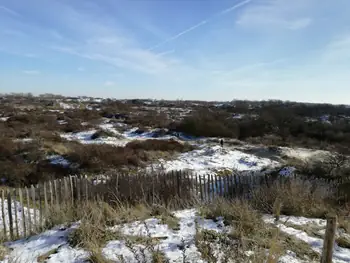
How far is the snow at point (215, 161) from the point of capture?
14.3 metres

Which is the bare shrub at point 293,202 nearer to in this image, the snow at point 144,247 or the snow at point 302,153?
the snow at point 144,247

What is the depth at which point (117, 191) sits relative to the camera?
7.33 meters

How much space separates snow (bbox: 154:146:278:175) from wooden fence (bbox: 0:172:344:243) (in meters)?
4.58

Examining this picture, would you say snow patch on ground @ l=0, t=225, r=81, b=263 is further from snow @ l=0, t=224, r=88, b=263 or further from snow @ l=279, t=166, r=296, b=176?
snow @ l=279, t=166, r=296, b=176

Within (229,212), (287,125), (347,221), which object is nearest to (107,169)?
(229,212)

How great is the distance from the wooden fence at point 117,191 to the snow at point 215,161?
180 inches

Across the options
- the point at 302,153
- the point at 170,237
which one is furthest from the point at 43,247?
the point at 302,153

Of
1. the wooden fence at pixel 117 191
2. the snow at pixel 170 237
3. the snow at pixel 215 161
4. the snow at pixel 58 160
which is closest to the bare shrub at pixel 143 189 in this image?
the wooden fence at pixel 117 191

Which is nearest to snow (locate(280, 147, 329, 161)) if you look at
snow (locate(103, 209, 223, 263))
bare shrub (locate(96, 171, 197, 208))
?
bare shrub (locate(96, 171, 197, 208))

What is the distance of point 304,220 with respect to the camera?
17.1 ft

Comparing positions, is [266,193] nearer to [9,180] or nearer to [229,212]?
[229,212]

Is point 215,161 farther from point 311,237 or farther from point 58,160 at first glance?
point 311,237

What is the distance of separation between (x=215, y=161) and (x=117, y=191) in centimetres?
896

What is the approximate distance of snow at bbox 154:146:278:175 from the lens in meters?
14.3
